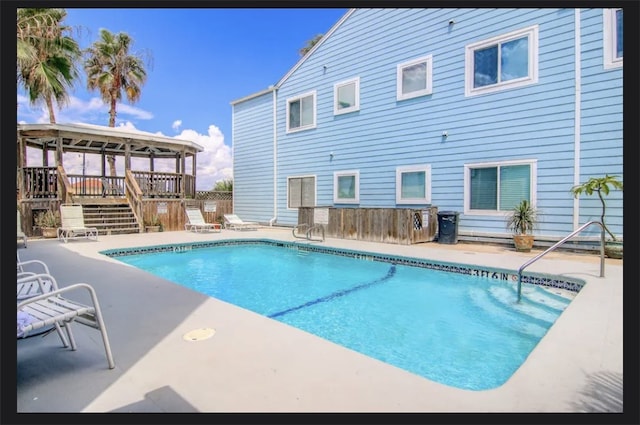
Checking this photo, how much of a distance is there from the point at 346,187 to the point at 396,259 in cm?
493

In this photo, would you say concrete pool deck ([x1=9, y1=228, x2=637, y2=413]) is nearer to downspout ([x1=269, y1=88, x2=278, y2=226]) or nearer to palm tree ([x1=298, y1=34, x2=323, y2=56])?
downspout ([x1=269, y1=88, x2=278, y2=226])

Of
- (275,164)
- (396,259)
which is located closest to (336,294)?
(396,259)

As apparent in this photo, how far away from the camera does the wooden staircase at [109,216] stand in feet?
36.7

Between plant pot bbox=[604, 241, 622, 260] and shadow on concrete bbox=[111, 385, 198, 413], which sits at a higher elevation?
plant pot bbox=[604, 241, 622, 260]

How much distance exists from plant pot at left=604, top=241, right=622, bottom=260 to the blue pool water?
8.61 feet

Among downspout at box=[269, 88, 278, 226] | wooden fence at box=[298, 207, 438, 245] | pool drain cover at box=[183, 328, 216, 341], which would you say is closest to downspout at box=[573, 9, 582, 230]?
wooden fence at box=[298, 207, 438, 245]

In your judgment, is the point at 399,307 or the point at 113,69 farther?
the point at 113,69

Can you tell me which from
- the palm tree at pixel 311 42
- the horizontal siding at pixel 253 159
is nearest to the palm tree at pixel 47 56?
the horizontal siding at pixel 253 159

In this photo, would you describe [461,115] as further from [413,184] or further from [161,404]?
[161,404]

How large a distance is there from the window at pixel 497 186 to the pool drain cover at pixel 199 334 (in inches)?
305

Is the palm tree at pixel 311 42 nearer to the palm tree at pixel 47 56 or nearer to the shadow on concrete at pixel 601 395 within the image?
the palm tree at pixel 47 56

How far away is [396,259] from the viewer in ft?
24.1

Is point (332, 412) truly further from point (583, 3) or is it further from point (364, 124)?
point (364, 124)

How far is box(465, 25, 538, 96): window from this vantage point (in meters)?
7.96
